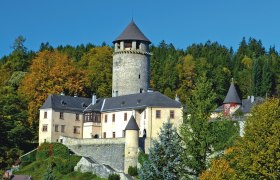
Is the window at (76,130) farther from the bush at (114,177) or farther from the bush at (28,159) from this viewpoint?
the bush at (114,177)

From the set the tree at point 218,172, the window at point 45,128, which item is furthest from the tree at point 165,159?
the window at point 45,128

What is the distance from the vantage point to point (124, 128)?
6594 cm

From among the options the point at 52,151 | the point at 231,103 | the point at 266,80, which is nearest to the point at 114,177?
the point at 52,151

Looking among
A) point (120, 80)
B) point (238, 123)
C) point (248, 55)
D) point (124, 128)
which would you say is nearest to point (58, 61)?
point (120, 80)

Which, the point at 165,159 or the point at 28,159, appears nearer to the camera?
the point at 165,159

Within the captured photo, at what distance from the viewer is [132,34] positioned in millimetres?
73938

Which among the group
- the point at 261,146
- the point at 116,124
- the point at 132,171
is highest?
the point at 116,124

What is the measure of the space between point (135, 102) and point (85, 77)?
15.2 m

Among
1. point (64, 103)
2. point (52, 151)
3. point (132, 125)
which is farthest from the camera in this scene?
point (64, 103)

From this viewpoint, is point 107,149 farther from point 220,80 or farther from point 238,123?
point 220,80

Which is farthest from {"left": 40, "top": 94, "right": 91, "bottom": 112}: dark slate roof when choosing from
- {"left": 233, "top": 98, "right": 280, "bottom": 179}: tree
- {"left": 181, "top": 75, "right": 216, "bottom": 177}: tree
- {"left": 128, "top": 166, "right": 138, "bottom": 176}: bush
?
{"left": 181, "top": 75, "right": 216, "bottom": 177}: tree

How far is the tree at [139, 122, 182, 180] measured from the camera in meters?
34.3

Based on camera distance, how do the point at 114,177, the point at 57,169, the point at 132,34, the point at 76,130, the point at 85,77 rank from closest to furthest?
the point at 114,177 → the point at 57,169 → the point at 76,130 → the point at 132,34 → the point at 85,77

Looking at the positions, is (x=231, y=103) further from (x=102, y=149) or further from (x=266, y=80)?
(x=266, y=80)
